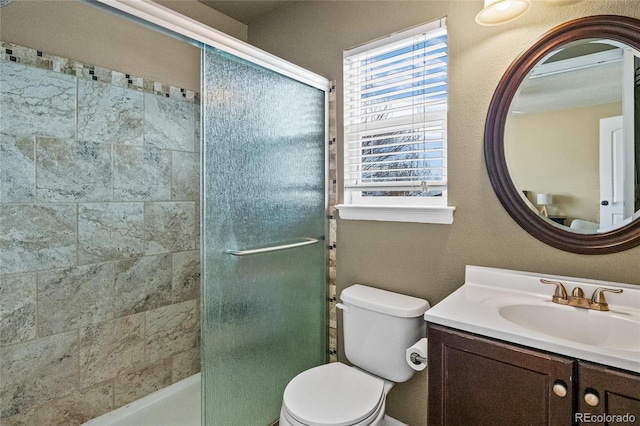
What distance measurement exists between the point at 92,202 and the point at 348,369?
1.58 meters

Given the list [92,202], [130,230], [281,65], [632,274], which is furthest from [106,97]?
[632,274]

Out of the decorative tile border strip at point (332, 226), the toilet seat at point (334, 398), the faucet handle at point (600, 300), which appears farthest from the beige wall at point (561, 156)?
the toilet seat at point (334, 398)

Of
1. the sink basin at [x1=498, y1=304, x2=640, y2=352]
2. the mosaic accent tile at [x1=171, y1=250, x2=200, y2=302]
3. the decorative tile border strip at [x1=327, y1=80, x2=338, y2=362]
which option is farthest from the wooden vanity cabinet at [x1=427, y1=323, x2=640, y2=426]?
the mosaic accent tile at [x1=171, y1=250, x2=200, y2=302]

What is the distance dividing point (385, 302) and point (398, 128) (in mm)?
888

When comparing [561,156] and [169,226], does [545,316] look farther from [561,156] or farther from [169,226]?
[169,226]

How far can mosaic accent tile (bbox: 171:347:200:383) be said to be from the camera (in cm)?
Result: 222

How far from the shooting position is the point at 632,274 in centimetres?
122

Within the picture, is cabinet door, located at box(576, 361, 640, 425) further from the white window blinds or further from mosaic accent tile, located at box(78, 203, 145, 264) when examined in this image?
mosaic accent tile, located at box(78, 203, 145, 264)

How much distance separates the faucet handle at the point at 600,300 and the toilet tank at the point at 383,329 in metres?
→ 0.62

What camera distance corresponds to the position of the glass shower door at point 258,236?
4.83 feet

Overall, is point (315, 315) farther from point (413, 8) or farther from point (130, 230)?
point (413, 8)

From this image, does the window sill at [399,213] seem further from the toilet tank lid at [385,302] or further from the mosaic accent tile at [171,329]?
the mosaic accent tile at [171,329]

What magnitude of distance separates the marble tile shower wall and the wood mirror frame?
1.78m

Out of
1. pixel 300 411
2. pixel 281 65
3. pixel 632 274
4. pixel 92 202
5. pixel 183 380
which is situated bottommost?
pixel 183 380
